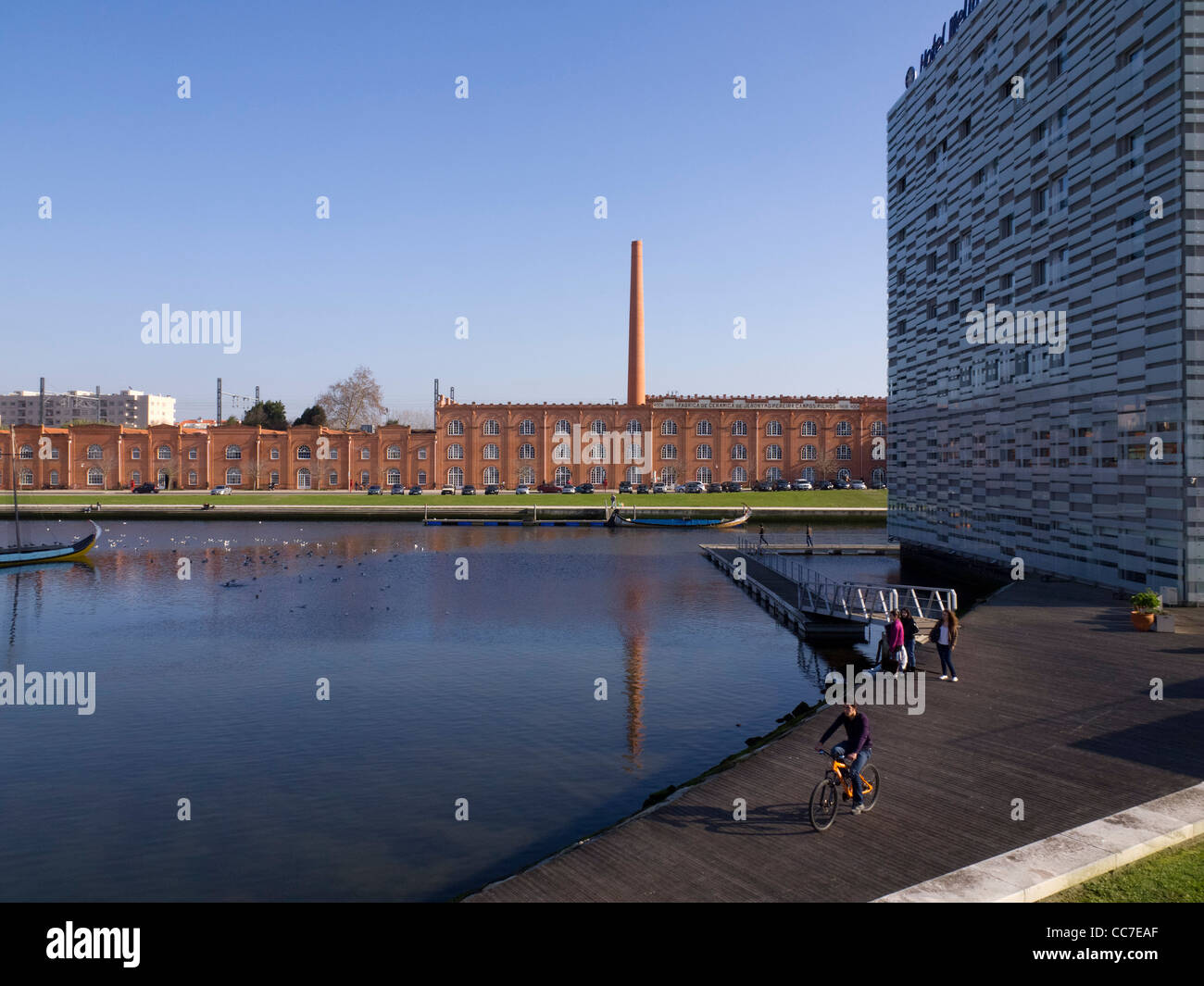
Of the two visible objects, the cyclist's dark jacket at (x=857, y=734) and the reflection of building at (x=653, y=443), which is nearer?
the cyclist's dark jacket at (x=857, y=734)

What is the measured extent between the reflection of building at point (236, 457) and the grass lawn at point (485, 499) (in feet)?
36.1

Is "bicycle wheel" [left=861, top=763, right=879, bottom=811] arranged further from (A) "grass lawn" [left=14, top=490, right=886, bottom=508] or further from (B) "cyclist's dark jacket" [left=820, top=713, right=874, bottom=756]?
(A) "grass lawn" [left=14, top=490, right=886, bottom=508]

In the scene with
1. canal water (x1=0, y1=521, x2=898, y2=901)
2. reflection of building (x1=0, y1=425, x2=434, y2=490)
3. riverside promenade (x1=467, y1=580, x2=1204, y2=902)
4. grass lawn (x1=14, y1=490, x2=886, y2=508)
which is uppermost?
reflection of building (x1=0, y1=425, x2=434, y2=490)

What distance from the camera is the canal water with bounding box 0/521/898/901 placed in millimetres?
16109

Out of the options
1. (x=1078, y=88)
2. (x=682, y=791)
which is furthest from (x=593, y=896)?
(x=1078, y=88)

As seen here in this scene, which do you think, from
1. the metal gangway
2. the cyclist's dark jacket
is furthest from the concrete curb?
the metal gangway

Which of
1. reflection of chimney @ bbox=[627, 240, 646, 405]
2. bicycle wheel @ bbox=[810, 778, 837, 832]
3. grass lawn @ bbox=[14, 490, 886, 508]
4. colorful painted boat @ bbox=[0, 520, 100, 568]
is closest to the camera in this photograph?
bicycle wheel @ bbox=[810, 778, 837, 832]

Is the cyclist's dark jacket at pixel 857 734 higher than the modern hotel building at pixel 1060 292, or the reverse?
the modern hotel building at pixel 1060 292

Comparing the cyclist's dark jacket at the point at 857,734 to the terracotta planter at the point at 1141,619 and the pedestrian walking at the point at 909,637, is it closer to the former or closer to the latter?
the pedestrian walking at the point at 909,637

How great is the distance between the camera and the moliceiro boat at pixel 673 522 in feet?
291

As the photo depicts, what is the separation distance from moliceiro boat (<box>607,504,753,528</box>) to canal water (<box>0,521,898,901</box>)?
36.6 m

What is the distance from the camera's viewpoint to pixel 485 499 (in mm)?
110500

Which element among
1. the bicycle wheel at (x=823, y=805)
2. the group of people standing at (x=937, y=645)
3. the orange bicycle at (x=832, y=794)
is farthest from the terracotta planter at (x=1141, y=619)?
the bicycle wheel at (x=823, y=805)

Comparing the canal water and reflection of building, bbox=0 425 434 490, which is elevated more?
reflection of building, bbox=0 425 434 490
